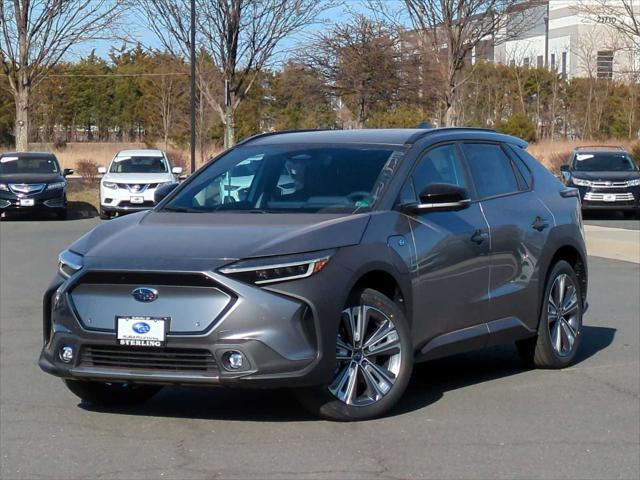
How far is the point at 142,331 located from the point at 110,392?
1.13 meters

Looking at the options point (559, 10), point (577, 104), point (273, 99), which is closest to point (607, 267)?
point (273, 99)

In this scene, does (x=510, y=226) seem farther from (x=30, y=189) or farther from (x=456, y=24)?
(x=456, y=24)

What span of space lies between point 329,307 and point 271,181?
145 centimetres

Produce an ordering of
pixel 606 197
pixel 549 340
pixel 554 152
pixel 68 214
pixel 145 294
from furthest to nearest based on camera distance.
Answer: pixel 554 152
pixel 68 214
pixel 606 197
pixel 549 340
pixel 145 294

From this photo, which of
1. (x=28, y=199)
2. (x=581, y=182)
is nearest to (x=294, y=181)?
(x=28, y=199)

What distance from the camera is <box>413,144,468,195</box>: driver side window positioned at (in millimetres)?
7316

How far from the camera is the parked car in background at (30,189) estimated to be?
25.8 meters

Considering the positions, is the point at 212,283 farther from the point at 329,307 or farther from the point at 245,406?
the point at 245,406

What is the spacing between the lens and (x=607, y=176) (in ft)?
85.9

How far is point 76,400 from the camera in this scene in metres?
7.44

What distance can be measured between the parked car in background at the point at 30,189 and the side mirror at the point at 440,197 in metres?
20.1

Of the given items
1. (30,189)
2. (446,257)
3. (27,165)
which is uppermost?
(446,257)

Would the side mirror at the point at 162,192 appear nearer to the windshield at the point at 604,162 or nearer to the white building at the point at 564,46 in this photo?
the windshield at the point at 604,162

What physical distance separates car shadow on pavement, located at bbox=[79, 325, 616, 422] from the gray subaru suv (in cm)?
22
